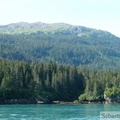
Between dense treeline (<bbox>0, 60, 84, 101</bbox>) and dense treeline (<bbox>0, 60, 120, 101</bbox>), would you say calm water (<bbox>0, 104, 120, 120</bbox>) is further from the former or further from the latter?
dense treeline (<bbox>0, 60, 120, 101</bbox>)

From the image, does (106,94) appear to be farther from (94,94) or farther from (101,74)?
(101,74)

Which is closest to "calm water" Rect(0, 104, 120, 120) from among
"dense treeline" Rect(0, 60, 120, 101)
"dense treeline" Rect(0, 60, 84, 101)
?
"dense treeline" Rect(0, 60, 84, 101)

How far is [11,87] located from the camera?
158m

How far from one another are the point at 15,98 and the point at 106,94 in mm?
37989

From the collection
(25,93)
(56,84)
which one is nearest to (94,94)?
(56,84)

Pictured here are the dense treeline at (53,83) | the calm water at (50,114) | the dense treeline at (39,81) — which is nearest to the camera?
the calm water at (50,114)

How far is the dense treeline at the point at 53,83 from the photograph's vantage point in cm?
15936

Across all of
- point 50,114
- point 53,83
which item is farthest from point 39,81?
point 50,114

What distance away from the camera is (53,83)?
172 metres

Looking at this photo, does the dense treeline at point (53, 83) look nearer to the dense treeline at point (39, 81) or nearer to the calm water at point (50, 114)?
the dense treeline at point (39, 81)

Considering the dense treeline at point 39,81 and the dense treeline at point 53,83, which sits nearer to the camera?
the dense treeline at point 39,81

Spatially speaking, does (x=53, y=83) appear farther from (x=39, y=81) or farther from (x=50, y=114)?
(x=50, y=114)

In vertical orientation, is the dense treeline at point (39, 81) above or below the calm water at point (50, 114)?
above

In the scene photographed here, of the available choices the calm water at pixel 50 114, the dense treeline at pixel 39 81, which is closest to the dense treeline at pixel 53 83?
the dense treeline at pixel 39 81
